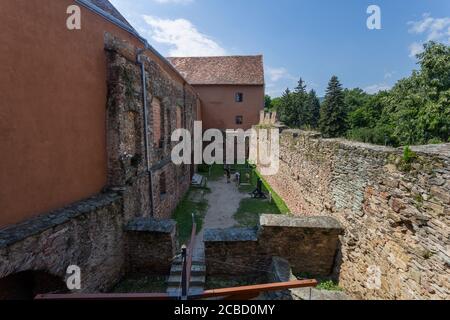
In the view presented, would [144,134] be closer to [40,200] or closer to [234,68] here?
[40,200]

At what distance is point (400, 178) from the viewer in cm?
471

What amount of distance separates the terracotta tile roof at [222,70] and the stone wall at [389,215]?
20.7 meters

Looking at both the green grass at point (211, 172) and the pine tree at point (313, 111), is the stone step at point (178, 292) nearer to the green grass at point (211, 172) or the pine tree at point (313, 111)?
the green grass at point (211, 172)

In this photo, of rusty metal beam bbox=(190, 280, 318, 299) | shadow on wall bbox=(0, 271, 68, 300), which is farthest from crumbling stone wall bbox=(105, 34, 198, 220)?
rusty metal beam bbox=(190, 280, 318, 299)

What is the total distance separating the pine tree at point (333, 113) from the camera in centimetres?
3950

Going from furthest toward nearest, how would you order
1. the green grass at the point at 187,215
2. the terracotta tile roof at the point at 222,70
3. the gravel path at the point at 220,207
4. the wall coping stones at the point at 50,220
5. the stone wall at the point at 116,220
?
1. the terracotta tile roof at the point at 222,70
2. the green grass at the point at 187,215
3. the gravel path at the point at 220,207
4. the stone wall at the point at 116,220
5. the wall coping stones at the point at 50,220

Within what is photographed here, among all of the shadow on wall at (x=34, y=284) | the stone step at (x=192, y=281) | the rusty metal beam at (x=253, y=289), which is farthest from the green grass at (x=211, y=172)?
the rusty metal beam at (x=253, y=289)

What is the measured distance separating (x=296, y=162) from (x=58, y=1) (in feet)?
31.0

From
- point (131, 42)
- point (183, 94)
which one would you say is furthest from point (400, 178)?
point (183, 94)

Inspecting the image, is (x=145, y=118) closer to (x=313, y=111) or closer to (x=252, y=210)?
(x=252, y=210)

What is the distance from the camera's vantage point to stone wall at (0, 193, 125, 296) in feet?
12.4

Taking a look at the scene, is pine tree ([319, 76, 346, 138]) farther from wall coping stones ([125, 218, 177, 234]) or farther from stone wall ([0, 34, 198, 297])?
wall coping stones ([125, 218, 177, 234])

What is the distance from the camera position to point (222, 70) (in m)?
28.1

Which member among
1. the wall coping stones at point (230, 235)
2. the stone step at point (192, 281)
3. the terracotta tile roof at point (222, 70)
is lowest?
the stone step at point (192, 281)
